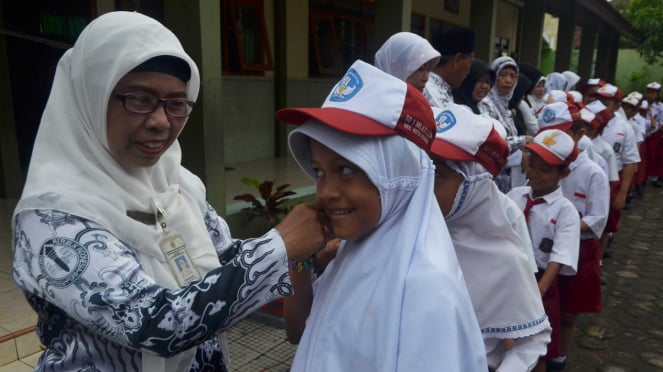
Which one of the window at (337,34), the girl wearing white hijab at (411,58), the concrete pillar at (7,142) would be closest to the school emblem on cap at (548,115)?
the girl wearing white hijab at (411,58)

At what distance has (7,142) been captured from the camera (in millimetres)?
5539

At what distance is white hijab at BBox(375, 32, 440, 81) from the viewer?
3.24 m

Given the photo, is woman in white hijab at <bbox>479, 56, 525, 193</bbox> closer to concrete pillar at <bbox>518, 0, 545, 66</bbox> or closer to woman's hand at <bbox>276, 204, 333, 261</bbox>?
woman's hand at <bbox>276, 204, 333, 261</bbox>

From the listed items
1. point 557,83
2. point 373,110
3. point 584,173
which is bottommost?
point 584,173

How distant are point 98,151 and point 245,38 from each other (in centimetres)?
684

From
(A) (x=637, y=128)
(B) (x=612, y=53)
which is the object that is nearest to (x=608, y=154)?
(A) (x=637, y=128)

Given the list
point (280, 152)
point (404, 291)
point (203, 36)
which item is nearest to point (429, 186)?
point (404, 291)

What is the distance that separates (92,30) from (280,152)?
24.5 ft

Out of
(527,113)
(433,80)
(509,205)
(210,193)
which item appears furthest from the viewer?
(527,113)

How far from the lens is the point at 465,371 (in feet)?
3.75

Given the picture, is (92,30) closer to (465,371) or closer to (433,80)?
(465,371)

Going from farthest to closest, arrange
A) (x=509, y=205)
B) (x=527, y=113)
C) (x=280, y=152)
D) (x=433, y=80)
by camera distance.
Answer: (x=280, y=152)
(x=527, y=113)
(x=433, y=80)
(x=509, y=205)

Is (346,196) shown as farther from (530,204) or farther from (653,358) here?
(653,358)

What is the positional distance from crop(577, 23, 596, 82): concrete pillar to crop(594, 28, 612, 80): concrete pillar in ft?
8.78
